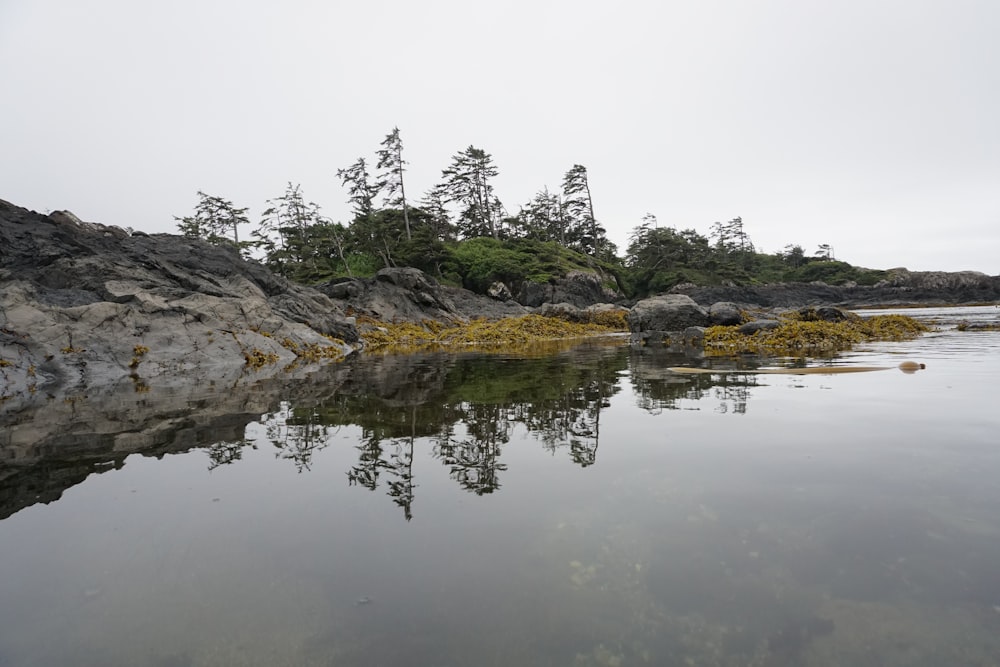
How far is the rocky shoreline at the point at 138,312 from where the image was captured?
486 inches

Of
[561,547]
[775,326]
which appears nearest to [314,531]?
[561,547]

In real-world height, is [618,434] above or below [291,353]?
below

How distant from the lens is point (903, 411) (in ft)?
19.6

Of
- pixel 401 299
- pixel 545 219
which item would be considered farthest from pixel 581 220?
pixel 401 299

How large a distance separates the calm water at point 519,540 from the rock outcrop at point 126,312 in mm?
7382

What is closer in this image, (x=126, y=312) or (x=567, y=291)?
(x=126, y=312)

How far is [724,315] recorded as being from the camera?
22.3 metres

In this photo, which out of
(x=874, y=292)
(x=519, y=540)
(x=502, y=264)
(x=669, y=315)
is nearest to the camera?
(x=519, y=540)

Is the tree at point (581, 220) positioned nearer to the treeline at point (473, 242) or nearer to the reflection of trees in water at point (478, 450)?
the treeline at point (473, 242)

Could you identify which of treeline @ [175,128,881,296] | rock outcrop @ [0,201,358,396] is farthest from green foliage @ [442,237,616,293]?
rock outcrop @ [0,201,358,396]

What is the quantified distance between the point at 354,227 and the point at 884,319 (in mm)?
40397

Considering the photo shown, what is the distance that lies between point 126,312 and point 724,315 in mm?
23246

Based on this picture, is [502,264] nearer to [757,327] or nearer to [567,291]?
[567,291]

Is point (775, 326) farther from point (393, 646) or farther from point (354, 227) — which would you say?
point (354, 227)
